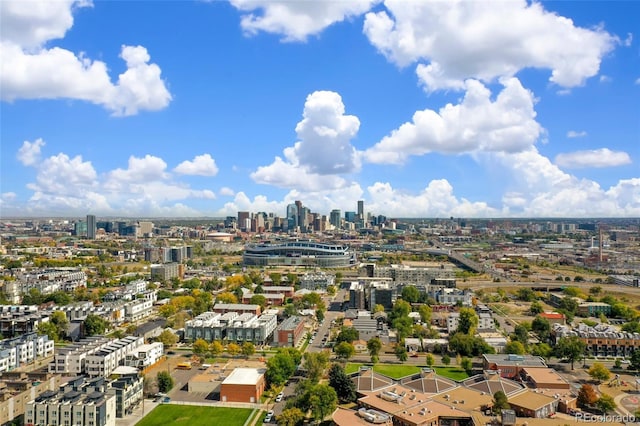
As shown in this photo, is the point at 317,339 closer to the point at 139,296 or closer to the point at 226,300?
the point at 226,300

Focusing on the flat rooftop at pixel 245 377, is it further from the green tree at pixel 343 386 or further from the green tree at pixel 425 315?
the green tree at pixel 425 315

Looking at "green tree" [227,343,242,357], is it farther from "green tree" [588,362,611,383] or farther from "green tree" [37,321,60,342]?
"green tree" [588,362,611,383]

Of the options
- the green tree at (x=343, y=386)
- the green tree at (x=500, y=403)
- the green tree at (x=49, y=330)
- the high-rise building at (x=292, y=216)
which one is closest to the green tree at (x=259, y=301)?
the green tree at (x=49, y=330)

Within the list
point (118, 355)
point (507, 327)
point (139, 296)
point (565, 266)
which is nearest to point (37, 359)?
point (118, 355)

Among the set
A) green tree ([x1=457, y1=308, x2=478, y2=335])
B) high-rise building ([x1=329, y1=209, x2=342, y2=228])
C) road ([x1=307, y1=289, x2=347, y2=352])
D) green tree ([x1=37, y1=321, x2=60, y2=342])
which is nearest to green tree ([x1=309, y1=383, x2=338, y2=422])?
road ([x1=307, y1=289, x2=347, y2=352])

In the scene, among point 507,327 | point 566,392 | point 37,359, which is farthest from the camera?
point 507,327

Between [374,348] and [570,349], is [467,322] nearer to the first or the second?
[570,349]
